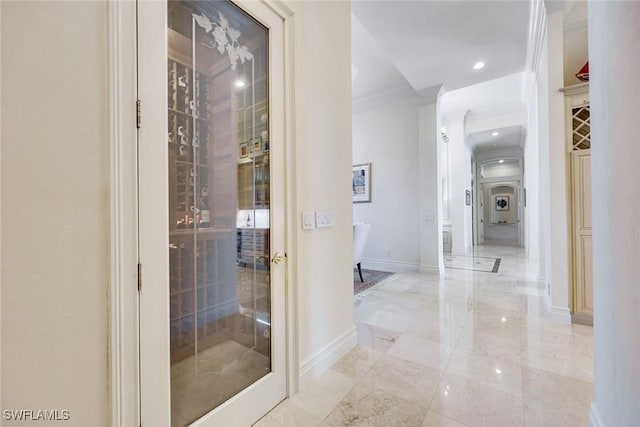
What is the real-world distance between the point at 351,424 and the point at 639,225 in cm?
151

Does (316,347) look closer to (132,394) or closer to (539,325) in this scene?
(132,394)

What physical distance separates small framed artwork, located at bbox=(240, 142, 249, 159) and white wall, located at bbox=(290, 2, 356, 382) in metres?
0.34

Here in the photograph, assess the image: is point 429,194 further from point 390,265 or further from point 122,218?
point 122,218

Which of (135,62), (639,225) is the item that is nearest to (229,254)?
(135,62)

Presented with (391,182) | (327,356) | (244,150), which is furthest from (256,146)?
(391,182)

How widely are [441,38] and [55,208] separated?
13.6 feet

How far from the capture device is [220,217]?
1420 millimetres

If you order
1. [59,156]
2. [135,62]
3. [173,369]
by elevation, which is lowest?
[173,369]

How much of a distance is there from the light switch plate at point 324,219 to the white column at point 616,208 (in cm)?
145

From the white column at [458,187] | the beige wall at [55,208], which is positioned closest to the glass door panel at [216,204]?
the beige wall at [55,208]

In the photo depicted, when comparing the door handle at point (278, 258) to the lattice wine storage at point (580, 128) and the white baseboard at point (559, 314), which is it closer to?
the white baseboard at point (559, 314)

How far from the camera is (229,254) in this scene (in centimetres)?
148

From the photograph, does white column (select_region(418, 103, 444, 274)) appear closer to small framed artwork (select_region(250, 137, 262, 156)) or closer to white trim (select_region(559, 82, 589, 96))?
white trim (select_region(559, 82, 589, 96))

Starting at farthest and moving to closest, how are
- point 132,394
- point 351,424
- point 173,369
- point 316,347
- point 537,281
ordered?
point 537,281 → point 316,347 → point 351,424 → point 173,369 → point 132,394
